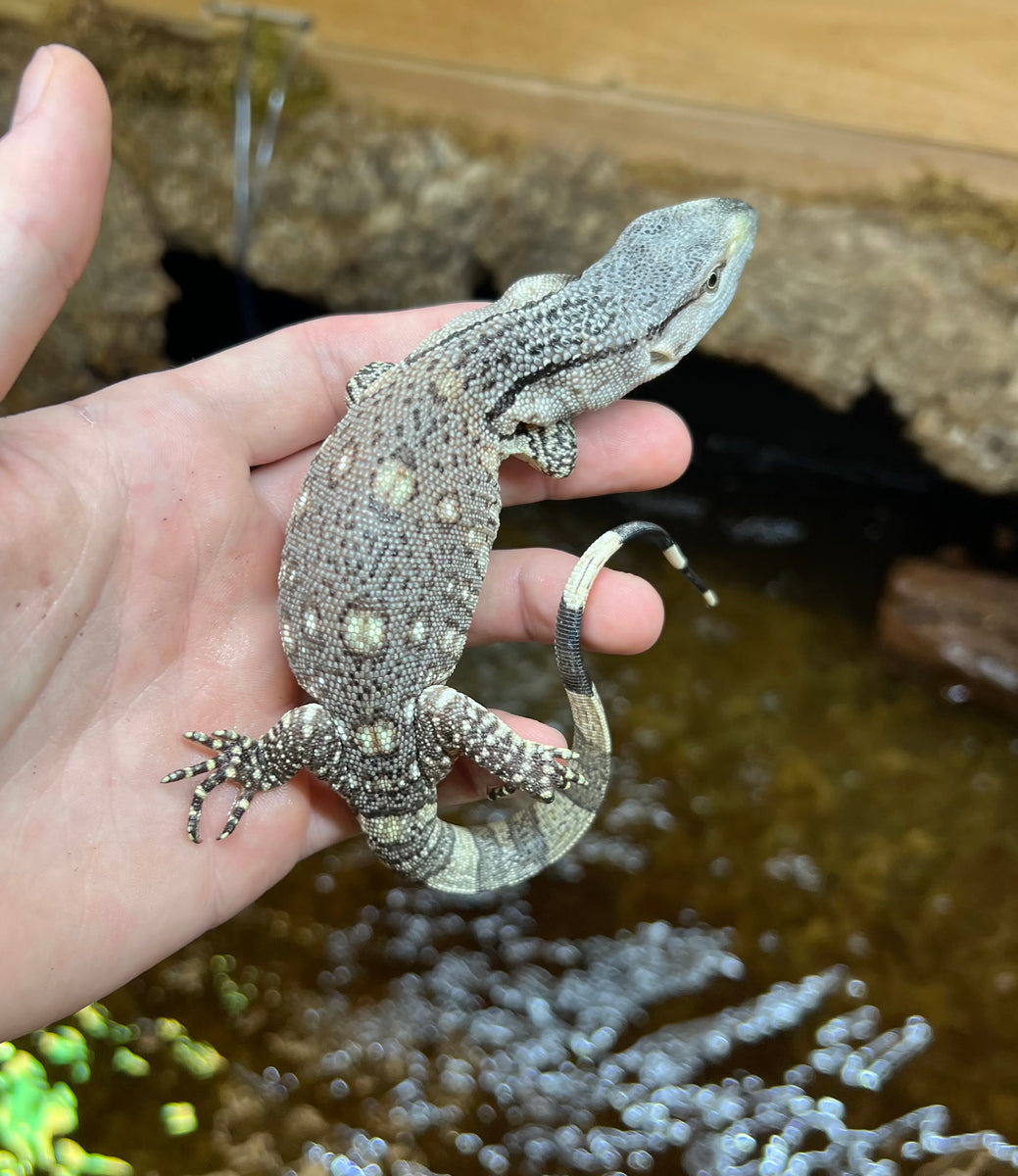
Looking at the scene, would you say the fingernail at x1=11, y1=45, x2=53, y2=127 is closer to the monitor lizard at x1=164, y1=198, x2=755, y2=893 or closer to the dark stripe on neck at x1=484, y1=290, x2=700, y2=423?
the monitor lizard at x1=164, y1=198, x2=755, y2=893

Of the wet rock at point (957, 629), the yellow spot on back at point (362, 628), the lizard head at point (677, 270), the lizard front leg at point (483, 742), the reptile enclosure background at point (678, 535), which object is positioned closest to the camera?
the yellow spot on back at point (362, 628)

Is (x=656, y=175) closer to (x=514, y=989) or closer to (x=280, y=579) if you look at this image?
(x=280, y=579)

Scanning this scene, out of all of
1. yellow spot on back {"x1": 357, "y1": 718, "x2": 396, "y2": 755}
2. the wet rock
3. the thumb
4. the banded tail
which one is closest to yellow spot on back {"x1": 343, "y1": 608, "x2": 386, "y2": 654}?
yellow spot on back {"x1": 357, "y1": 718, "x2": 396, "y2": 755}

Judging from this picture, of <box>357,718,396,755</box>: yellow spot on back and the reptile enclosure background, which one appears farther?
the reptile enclosure background

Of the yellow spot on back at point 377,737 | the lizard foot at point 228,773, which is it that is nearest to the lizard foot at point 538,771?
the yellow spot on back at point 377,737

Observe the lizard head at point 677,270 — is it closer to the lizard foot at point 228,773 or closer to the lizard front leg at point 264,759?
the lizard front leg at point 264,759

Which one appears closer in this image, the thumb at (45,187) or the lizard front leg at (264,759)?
the thumb at (45,187)

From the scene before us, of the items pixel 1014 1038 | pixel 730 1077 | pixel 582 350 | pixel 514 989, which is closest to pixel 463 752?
pixel 582 350
